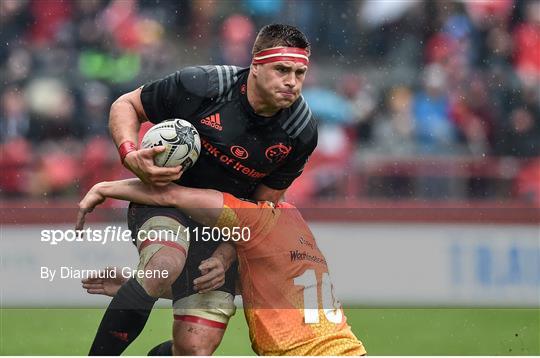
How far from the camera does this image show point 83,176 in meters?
11.3

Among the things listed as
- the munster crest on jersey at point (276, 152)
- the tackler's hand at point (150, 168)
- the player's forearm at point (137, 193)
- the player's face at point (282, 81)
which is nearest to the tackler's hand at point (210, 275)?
the player's forearm at point (137, 193)

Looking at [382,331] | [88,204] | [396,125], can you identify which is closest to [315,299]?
[88,204]

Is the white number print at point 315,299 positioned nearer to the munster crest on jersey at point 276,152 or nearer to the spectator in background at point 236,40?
the munster crest on jersey at point 276,152

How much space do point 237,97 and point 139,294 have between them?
113 centimetres

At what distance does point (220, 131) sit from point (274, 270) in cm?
76

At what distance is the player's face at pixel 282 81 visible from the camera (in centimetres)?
578

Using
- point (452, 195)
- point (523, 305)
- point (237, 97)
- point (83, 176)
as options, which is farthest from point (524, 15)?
point (237, 97)

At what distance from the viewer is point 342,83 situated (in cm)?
1223

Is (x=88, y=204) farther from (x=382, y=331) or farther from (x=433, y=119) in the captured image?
(x=433, y=119)

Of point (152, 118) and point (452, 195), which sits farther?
point (452, 195)

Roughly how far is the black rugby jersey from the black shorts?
0.23 metres

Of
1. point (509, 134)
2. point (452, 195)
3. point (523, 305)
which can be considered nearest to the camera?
point (523, 305)

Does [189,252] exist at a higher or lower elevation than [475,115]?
lower

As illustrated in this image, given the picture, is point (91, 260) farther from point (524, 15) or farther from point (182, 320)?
point (524, 15)
